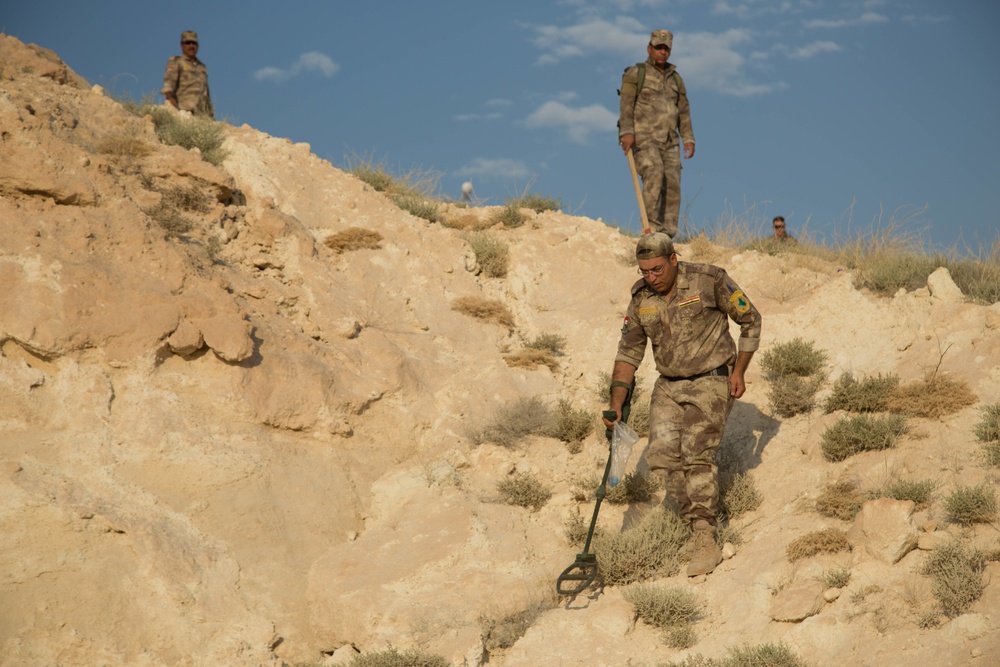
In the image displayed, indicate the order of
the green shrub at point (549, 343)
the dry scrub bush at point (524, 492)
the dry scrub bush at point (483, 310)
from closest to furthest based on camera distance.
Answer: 1. the dry scrub bush at point (524, 492)
2. the green shrub at point (549, 343)
3. the dry scrub bush at point (483, 310)

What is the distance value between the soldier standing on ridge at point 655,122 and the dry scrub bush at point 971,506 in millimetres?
4906

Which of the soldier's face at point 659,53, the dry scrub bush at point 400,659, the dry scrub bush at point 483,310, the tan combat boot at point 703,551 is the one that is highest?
the soldier's face at point 659,53

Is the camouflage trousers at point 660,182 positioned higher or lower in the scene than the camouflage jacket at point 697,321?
higher

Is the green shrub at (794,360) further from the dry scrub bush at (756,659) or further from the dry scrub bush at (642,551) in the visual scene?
the dry scrub bush at (756,659)

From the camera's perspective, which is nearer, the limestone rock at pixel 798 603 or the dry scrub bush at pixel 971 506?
the limestone rock at pixel 798 603

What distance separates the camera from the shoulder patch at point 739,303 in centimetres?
593

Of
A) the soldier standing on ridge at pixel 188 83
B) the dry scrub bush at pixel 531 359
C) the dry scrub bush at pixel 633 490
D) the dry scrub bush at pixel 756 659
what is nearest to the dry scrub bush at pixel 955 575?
the dry scrub bush at pixel 756 659

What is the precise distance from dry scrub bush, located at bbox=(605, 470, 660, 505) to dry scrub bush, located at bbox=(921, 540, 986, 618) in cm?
212

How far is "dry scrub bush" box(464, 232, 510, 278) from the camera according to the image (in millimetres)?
10016

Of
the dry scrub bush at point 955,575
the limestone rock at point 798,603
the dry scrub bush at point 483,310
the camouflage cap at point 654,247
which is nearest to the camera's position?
the dry scrub bush at point 955,575

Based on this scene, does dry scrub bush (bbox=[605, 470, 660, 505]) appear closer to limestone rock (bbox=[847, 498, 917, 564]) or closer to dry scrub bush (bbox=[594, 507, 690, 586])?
dry scrub bush (bbox=[594, 507, 690, 586])

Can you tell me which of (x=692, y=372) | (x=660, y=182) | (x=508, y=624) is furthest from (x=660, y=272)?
(x=660, y=182)

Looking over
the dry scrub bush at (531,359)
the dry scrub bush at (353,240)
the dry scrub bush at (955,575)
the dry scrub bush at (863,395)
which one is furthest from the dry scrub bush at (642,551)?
the dry scrub bush at (353,240)

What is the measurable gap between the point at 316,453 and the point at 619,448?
7.75ft
